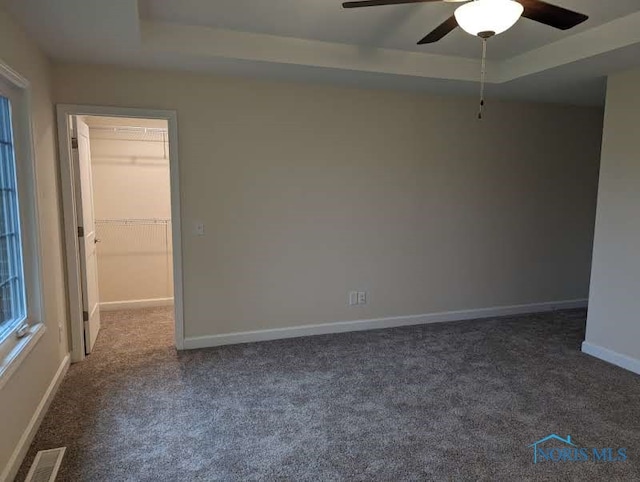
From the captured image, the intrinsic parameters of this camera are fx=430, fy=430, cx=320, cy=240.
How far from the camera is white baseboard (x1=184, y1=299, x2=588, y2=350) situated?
12.7 ft

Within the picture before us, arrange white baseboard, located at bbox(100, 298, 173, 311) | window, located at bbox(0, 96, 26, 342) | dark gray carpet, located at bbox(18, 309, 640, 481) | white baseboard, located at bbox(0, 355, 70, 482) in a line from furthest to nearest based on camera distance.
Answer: white baseboard, located at bbox(100, 298, 173, 311), window, located at bbox(0, 96, 26, 342), dark gray carpet, located at bbox(18, 309, 640, 481), white baseboard, located at bbox(0, 355, 70, 482)

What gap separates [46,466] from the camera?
2.19 meters

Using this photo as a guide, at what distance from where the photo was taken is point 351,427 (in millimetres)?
2584

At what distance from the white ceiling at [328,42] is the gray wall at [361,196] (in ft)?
0.93

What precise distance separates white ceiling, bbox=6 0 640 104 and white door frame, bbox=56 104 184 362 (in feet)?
1.20

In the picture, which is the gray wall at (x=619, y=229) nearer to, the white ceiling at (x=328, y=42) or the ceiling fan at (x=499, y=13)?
the white ceiling at (x=328, y=42)

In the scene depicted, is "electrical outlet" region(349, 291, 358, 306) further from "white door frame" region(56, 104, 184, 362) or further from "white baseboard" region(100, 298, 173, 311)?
"white baseboard" region(100, 298, 173, 311)

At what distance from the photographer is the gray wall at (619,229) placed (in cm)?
337

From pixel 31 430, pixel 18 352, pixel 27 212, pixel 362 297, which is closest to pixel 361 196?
pixel 362 297

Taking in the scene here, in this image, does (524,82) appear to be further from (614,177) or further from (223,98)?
(223,98)

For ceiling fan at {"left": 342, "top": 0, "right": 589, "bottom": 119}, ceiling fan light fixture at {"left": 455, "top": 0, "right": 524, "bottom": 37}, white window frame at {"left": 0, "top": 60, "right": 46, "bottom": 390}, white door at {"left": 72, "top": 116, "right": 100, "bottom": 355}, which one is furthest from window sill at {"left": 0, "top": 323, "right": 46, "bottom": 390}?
ceiling fan light fixture at {"left": 455, "top": 0, "right": 524, "bottom": 37}

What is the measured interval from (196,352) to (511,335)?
2.98 m

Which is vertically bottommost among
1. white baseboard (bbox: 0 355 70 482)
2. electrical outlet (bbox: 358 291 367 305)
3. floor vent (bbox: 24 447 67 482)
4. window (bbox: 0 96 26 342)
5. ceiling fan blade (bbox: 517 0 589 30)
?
floor vent (bbox: 24 447 67 482)

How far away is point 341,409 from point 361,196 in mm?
2066
